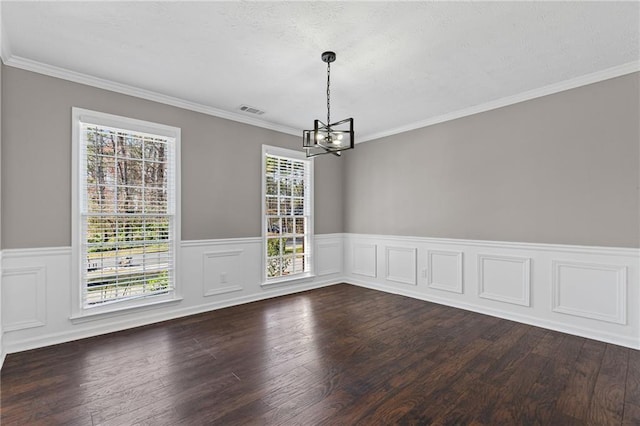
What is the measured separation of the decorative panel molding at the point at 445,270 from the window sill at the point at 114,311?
3.74 metres

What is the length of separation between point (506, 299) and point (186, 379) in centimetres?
389

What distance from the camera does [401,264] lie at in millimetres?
5391

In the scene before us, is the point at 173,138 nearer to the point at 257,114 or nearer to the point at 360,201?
the point at 257,114

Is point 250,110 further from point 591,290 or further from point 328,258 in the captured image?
point 591,290

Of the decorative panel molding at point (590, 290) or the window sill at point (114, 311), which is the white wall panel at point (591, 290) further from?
the window sill at point (114, 311)

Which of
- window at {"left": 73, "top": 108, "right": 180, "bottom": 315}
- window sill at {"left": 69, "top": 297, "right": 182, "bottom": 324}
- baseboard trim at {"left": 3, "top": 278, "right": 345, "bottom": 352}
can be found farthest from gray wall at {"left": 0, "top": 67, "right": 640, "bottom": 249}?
baseboard trim at {"left": 3, "top": 278, "right": 345, "bottom": 352}

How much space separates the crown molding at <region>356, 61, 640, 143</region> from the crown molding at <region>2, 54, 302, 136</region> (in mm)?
2441

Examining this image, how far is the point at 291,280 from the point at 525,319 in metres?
3.45

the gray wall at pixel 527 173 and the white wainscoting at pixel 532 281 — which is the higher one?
the gray wall at pixel 527 173

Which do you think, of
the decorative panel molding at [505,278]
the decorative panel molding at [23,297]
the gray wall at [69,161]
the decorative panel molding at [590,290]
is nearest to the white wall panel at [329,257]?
the gray wall at [69,161]

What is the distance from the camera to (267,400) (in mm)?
2281

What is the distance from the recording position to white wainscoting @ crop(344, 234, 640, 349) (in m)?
3.31

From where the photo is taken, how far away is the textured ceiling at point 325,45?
242 cm

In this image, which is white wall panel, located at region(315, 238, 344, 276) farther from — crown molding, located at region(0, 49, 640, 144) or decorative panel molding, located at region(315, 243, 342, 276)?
crown molding, located at region(0, 49, 640, 144)
